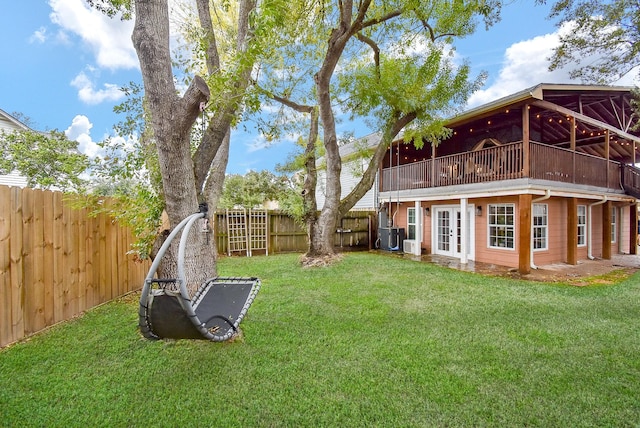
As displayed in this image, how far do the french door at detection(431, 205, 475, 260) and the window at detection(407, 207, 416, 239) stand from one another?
2.58 feet

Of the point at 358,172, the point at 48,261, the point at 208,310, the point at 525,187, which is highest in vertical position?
the point at 358,172

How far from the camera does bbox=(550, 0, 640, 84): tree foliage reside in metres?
5.78

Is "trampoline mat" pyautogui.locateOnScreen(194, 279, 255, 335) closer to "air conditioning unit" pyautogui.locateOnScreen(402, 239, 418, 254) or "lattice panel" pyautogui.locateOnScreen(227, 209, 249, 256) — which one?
"lattice panel" pyautogui.locateOnScreen(227, 209, 249, 256)

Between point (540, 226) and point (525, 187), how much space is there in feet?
7.91

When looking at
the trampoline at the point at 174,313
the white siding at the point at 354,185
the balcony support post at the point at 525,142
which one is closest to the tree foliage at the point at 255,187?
the white siding at the point at 354,185

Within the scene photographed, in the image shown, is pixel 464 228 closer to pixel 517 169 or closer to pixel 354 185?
pixel 517 169

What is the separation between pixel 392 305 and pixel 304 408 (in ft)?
9.86

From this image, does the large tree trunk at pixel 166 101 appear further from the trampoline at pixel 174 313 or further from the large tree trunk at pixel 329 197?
the large tree trunk at pixel 329 197

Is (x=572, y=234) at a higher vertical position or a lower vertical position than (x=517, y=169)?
lower

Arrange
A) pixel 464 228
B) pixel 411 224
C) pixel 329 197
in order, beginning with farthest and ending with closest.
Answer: pixel 411 224, pixel 464 228, pixel 329 197

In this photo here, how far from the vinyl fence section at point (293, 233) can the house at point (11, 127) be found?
30.2ft

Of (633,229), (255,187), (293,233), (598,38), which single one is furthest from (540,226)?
(255,187)

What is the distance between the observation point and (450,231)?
1116 cm

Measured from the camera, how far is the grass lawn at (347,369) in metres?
2.34
